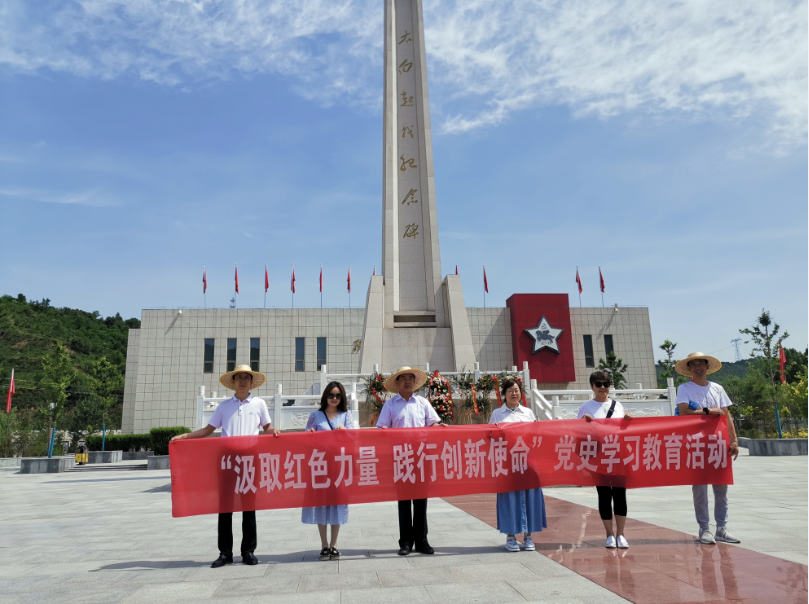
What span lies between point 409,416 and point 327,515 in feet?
3.97

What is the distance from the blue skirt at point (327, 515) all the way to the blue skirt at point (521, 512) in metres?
1.48

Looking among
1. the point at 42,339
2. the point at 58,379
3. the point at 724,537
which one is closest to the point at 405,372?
the point at 724,537

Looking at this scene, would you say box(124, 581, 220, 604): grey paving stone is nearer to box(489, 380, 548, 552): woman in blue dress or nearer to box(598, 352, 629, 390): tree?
box(489, 380, 548, 552): woman in blue dress

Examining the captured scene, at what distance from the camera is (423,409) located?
571 centimetres

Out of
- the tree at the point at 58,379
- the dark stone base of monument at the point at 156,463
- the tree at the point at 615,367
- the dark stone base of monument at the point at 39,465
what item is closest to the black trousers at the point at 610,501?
the dark stone base of monument at the point at 156,463

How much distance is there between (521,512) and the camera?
17.3 ft

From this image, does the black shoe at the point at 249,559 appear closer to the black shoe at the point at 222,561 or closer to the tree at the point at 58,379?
the black shoe at the point at 222,561

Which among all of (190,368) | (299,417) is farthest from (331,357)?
(299,417)

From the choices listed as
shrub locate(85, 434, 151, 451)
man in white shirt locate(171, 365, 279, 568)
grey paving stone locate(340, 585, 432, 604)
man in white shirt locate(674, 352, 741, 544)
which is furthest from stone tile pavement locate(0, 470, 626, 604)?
shrub locate(85, 434, 151, 451)

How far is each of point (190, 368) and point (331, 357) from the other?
30.9 ft

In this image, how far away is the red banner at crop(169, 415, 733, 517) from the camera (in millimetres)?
5305

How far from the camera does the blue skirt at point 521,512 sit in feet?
17.1

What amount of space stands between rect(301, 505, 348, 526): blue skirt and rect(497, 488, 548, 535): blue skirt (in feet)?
4.85

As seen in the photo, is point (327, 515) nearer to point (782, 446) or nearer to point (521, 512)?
point (521, 512)
